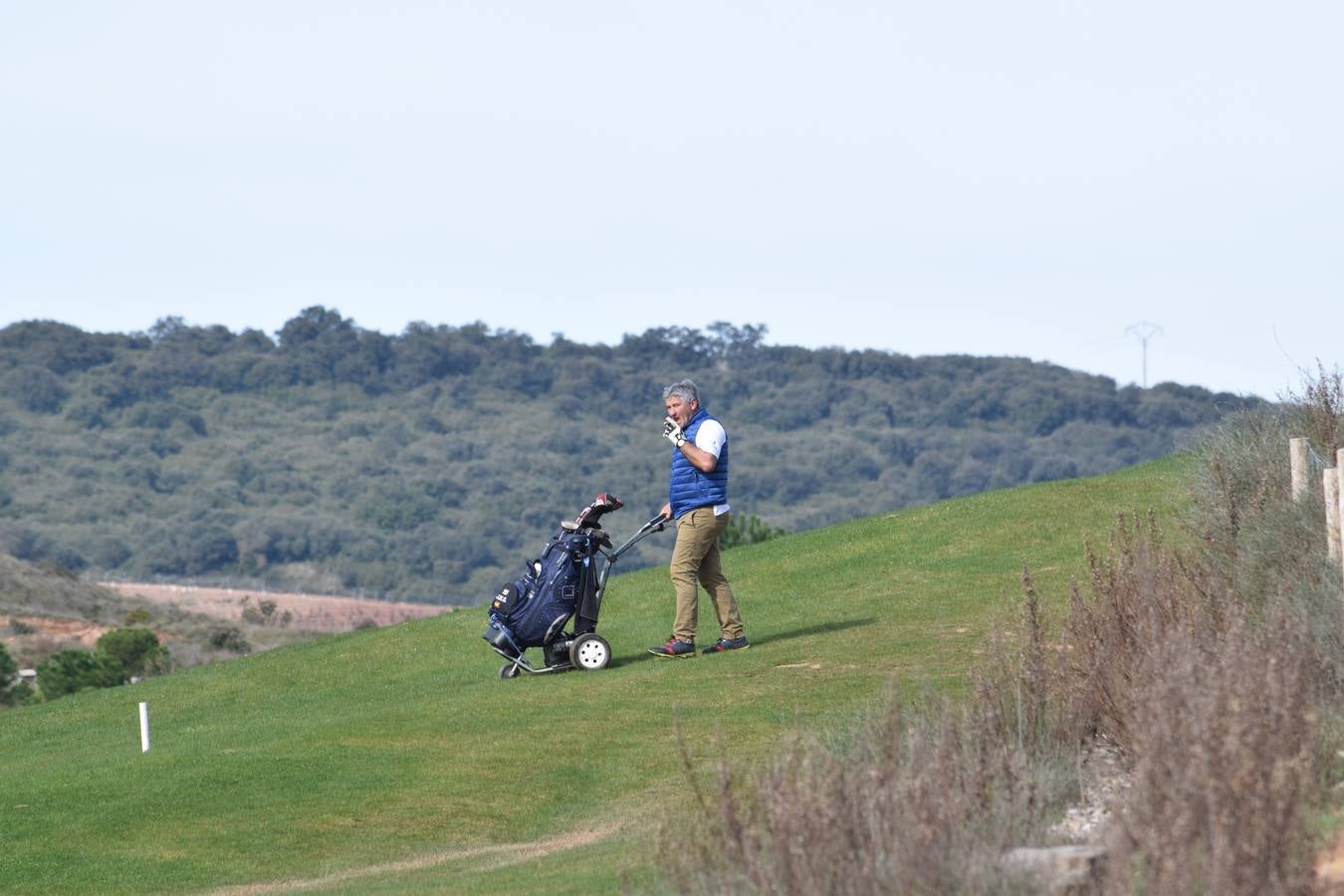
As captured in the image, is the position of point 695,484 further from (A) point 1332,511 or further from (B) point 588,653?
(A) point 1332,511

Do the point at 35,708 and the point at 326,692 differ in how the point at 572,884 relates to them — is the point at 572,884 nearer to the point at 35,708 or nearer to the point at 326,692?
the point at 326,692

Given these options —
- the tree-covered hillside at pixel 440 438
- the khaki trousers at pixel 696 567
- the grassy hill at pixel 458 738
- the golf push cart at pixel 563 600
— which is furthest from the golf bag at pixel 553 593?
the tree-covered hillside at pixel 440 438

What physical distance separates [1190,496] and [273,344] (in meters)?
155

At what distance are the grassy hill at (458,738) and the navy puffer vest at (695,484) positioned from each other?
138 centimetres

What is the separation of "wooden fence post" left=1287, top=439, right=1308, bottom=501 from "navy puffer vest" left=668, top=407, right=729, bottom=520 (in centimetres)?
421

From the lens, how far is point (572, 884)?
32.4 feet

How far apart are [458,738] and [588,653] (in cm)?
245

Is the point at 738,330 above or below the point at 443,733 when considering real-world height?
above

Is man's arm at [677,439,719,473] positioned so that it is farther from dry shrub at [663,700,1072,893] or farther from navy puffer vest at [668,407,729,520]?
dry shrub at [663,700,1072,893]

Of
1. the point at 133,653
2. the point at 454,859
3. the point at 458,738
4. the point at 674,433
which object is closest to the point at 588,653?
the point at 674,433

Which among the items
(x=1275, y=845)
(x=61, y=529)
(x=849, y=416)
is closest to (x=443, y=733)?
(x=1275, y=845)

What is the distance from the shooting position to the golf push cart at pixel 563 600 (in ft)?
53.5

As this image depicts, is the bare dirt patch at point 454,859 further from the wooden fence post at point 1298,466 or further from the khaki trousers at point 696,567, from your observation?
the wooden fence post at point 1298,466

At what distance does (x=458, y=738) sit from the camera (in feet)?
47.8
